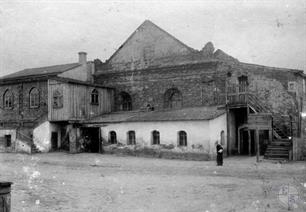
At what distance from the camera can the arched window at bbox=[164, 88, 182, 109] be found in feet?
102

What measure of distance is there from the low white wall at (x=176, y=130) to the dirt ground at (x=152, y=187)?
4.15 metres

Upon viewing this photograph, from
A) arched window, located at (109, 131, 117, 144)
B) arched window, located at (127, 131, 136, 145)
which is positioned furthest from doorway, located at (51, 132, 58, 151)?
arched window, located at (127, 131, 136, 145)

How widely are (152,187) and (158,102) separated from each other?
19.2 metres

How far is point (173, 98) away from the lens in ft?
103

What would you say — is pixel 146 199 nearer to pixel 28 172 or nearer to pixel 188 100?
pixel 28 172

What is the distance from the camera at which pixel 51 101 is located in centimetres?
2909

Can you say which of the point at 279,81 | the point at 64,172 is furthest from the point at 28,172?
the point at 279,81

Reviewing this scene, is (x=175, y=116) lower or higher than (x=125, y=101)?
lower

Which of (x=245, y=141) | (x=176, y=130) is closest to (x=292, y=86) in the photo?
(x=245, y=141)

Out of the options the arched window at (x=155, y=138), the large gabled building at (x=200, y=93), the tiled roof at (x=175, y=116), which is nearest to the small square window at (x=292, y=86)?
the large gabled building at (x=200, y=93)

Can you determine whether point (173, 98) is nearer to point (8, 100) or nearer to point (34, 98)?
point (34, 98)

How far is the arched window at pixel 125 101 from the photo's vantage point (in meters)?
34.0

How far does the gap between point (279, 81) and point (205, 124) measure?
9.40m

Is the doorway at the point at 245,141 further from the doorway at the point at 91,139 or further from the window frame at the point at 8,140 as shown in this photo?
the window frame at the point at 8,140
